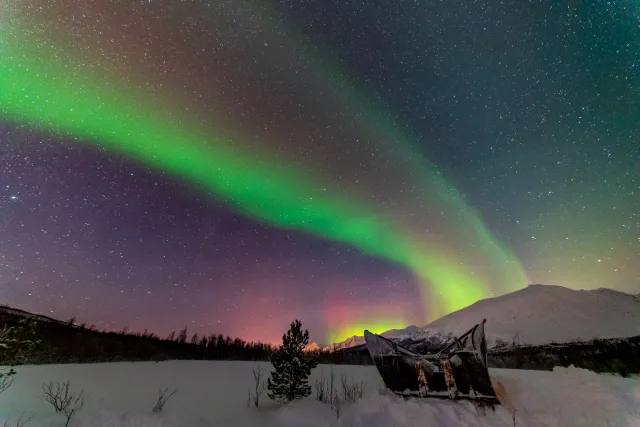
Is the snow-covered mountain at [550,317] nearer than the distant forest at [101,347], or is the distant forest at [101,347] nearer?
the distant forest at [101,347]

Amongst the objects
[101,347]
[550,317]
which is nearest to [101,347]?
[101,347]

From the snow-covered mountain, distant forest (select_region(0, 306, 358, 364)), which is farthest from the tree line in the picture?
the snow-covered mountain

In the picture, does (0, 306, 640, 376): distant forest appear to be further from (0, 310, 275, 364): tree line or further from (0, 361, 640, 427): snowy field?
(0, 361, 640, 427): snowy field

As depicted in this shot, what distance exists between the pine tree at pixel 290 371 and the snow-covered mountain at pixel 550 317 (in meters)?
122

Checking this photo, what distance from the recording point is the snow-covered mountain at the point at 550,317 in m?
110

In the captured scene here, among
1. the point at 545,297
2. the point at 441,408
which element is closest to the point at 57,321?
the point at 441,408

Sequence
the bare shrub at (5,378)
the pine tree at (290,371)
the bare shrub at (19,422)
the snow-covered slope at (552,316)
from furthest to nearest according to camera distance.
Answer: the snow-covered slope at (552,316) → the pine tree at (290,371) → the bare shrub at (19,422) → the bare shrub at (5,378)

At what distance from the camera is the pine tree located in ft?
48.6

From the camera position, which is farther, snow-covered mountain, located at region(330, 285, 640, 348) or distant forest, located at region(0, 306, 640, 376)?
snow-covered mountain, located at region(330, 285, 640, 348)

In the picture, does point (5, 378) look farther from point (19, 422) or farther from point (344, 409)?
point (344, 409)

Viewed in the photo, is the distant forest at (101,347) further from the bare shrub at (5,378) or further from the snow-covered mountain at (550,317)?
the snow-covered mountain at (550,317)

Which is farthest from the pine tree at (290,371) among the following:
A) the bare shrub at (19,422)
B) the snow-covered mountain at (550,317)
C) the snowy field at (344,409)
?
the snow-covered mountain at (550,317)

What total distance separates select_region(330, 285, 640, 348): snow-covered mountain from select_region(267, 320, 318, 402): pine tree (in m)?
122

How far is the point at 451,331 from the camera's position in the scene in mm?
165000
